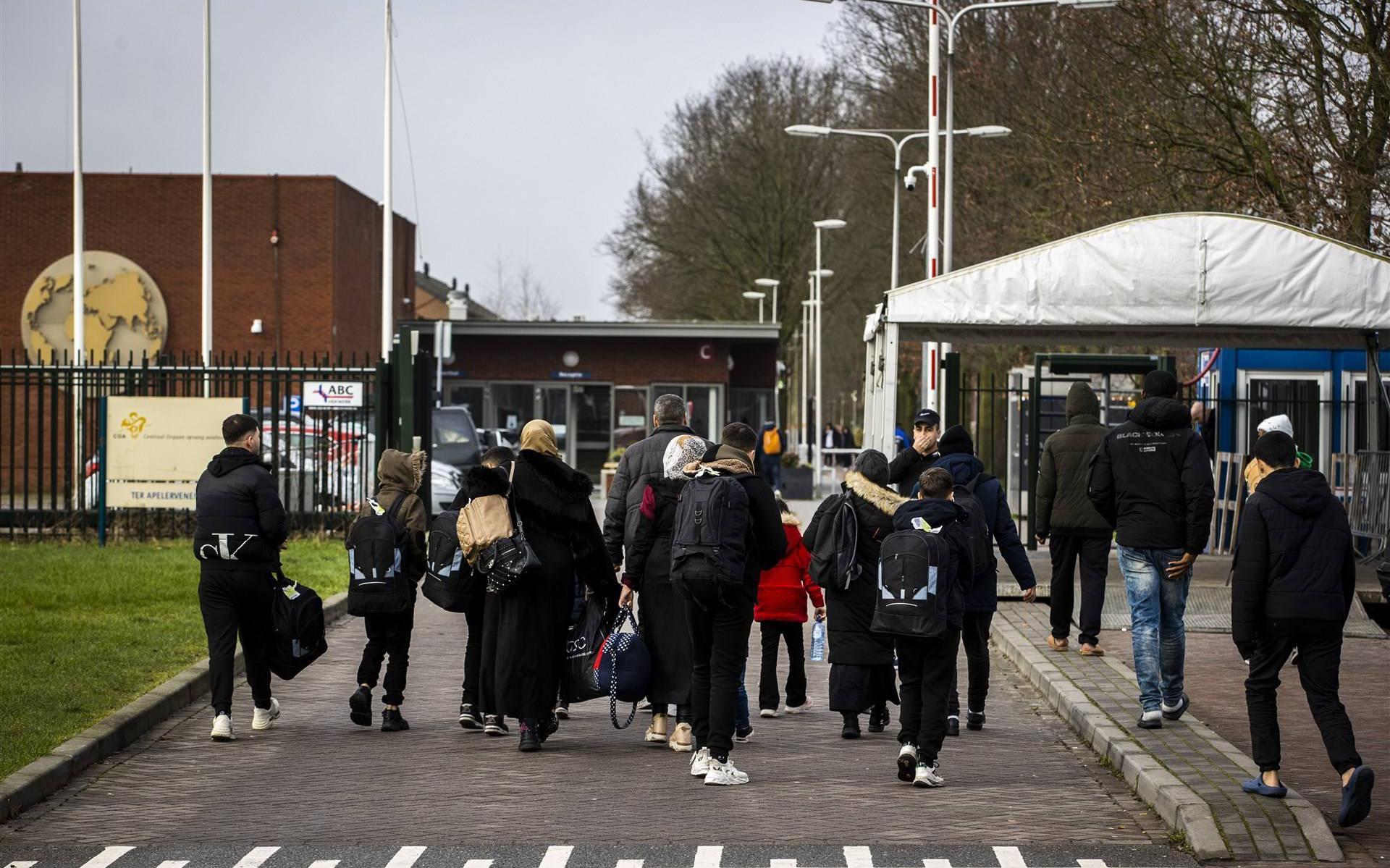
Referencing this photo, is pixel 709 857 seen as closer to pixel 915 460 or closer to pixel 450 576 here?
pixel 450 576

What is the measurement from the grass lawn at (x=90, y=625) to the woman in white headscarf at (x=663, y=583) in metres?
3.04

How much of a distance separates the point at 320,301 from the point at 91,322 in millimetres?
5767

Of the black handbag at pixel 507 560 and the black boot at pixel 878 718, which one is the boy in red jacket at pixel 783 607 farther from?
the black handbag at pixel 507 560

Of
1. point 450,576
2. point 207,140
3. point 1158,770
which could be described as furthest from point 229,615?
point 207,140

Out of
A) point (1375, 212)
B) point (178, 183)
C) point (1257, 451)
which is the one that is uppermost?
point (178, 183)

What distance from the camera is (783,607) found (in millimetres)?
10305

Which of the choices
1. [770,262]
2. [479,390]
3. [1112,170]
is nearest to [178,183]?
[479,390]

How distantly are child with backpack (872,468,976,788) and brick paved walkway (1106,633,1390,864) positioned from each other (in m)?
1.66

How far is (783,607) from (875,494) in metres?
1.63

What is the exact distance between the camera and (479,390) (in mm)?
46094

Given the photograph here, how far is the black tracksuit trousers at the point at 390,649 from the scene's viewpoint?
10031mm

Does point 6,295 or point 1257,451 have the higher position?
point 6,295

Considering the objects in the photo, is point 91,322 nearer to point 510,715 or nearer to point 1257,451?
point 510,715

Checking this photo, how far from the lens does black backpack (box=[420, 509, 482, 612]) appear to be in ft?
31.5
